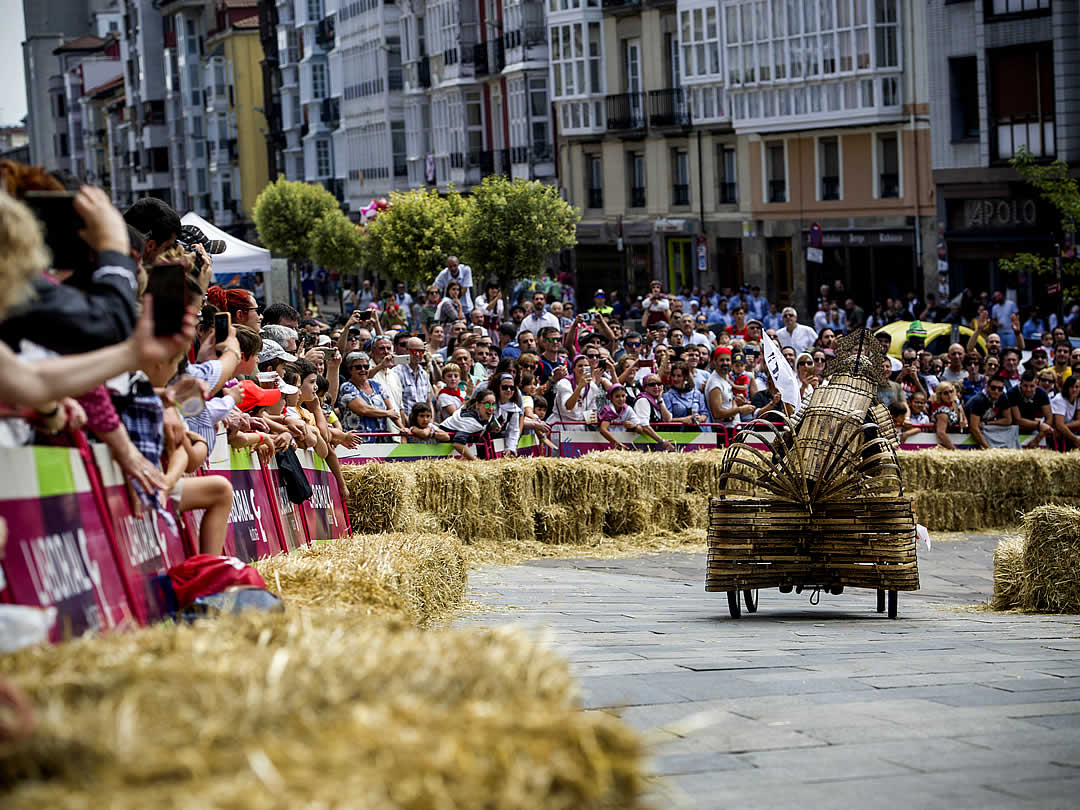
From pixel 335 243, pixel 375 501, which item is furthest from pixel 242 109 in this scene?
pixel 375 501

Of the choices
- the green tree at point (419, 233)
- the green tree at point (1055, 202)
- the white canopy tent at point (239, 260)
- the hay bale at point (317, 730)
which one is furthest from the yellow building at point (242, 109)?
the hay bale at point (317, 730)

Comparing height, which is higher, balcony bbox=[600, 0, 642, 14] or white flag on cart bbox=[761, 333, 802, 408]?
balcony bbox=[600, 0, 642, 14]

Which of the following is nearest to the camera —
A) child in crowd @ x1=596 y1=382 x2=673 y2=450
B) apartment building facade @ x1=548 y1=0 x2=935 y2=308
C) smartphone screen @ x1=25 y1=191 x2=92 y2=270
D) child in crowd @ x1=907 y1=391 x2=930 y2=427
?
smartphone screen @ x1=25 y1=191 x2=92 y2=270

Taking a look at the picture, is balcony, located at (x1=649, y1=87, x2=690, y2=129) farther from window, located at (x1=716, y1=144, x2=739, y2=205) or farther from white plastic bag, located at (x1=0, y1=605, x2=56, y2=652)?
white plastic bag, located at (x1=0, y1=605, x2=56, y2=652)

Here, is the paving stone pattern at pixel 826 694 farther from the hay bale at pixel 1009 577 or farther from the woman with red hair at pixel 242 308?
the woman with red hair at pixel 242 308

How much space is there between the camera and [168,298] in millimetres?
5598

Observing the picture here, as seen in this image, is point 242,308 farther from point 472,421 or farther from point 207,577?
point 472,421

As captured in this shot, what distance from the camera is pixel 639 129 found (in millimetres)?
60688

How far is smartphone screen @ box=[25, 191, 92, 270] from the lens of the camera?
5.73 metres

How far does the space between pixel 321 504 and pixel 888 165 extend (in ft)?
129

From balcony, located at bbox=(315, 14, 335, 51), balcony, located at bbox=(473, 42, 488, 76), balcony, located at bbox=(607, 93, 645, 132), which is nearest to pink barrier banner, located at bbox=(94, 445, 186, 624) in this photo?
balcony, located at bbox=(607, 93, 645, 132)

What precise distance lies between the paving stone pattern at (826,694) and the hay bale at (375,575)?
0.47 m

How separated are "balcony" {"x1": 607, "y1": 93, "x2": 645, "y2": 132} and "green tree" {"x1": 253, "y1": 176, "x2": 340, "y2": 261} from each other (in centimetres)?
1974

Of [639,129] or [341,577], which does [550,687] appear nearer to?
[341,577]
